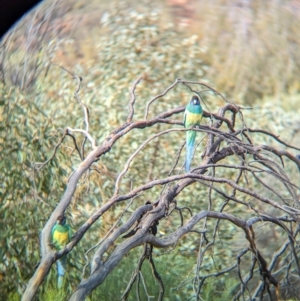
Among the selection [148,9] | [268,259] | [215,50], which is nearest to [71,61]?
[148,9]

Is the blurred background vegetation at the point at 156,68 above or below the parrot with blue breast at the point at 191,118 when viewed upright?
below

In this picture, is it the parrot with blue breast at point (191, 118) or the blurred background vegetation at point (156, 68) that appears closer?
the parrot with blue breast at point (191, 118)

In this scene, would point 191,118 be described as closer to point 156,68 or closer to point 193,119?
point 193,119

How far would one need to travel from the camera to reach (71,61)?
5414 mm

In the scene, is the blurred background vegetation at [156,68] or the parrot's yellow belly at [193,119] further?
the blurred background vegetation at [156,68]

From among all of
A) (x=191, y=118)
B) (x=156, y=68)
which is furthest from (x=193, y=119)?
(x=156, y=68)

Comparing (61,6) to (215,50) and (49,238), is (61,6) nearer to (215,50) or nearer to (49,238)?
(215,50)

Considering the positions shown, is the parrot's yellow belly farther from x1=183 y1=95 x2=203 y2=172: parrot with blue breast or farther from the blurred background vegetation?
the blurred background vegetation

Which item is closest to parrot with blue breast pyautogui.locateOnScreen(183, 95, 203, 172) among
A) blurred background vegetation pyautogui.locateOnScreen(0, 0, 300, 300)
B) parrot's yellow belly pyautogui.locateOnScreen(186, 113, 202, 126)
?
parrot's yellow belly pyautogui.locateOnScreen(186, 113, 202, 126)

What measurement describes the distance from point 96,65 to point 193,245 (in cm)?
139

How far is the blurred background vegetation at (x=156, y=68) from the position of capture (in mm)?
4965

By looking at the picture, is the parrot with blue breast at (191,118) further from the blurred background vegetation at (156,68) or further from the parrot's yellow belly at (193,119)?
the blurred background vegetation at (156,68)

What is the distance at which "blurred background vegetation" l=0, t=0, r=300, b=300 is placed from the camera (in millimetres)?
4965

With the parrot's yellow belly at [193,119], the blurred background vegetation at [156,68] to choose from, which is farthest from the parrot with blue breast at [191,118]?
the blurred background vegetation at [156,68]
